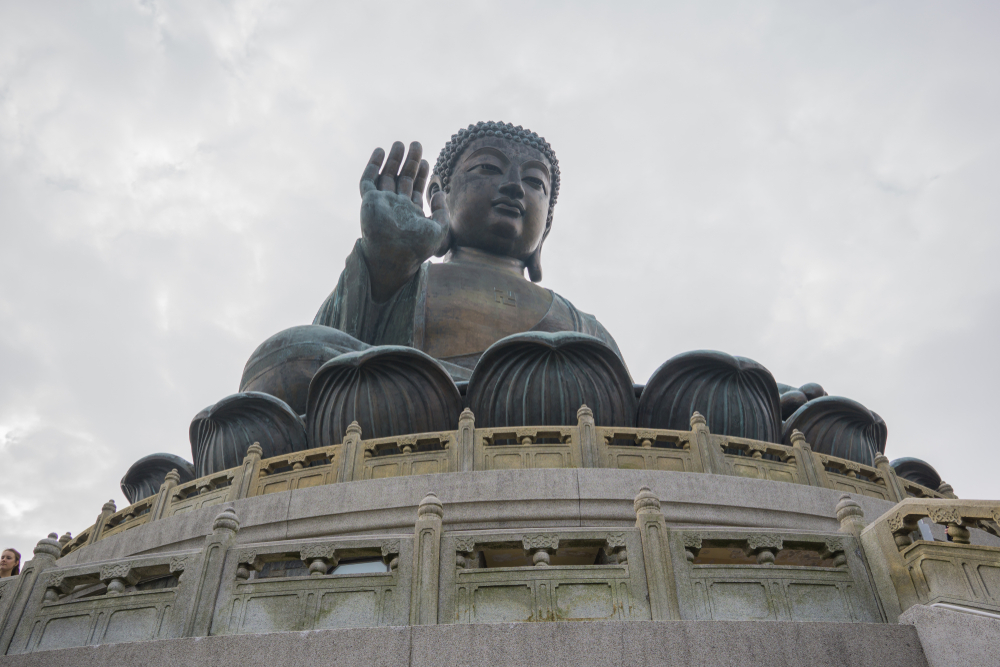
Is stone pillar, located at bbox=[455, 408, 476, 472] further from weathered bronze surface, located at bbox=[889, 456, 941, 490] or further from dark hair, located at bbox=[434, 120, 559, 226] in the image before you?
dark hair, located at bbox=[434, 120, 559, 226]

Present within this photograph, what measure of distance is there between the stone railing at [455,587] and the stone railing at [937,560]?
135mm

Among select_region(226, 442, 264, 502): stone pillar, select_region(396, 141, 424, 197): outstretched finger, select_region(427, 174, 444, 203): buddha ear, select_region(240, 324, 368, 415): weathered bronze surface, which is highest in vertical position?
select_region(427, 174, 444, 203): buddha ear

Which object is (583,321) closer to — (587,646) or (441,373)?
(441,373)

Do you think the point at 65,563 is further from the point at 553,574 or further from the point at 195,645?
the point at 553,574

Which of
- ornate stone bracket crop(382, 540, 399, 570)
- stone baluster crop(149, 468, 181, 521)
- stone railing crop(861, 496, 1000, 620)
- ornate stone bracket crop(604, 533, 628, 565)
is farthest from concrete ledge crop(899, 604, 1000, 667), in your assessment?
stone baluster crop(149, 468, 181, 521)

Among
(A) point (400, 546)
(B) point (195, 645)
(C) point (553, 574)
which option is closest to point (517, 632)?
(C) point (553, 574)

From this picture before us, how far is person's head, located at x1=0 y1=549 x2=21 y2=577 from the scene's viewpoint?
8047mm

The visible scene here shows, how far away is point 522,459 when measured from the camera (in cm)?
757

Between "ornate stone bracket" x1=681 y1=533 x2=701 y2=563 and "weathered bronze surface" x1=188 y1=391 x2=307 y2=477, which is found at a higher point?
"weathered bronze surface" x1=188 y1=391 x2=307 y2=477

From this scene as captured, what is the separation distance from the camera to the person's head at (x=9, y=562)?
805cm

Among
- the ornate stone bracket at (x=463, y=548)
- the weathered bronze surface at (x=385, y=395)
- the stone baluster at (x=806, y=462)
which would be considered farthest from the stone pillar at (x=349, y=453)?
the stone baluster at (x=806, y=462)

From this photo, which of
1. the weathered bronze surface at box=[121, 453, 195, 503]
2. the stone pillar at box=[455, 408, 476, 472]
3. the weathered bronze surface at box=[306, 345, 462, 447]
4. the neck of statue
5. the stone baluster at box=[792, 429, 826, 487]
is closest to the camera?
the stone pillar at box=[455, 408, 476, 472]

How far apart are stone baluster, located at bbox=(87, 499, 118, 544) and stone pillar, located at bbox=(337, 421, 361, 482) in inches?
108

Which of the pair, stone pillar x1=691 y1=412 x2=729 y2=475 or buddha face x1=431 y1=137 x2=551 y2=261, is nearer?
stone pillar x1=691 y1=412 x2=729 y2=475
